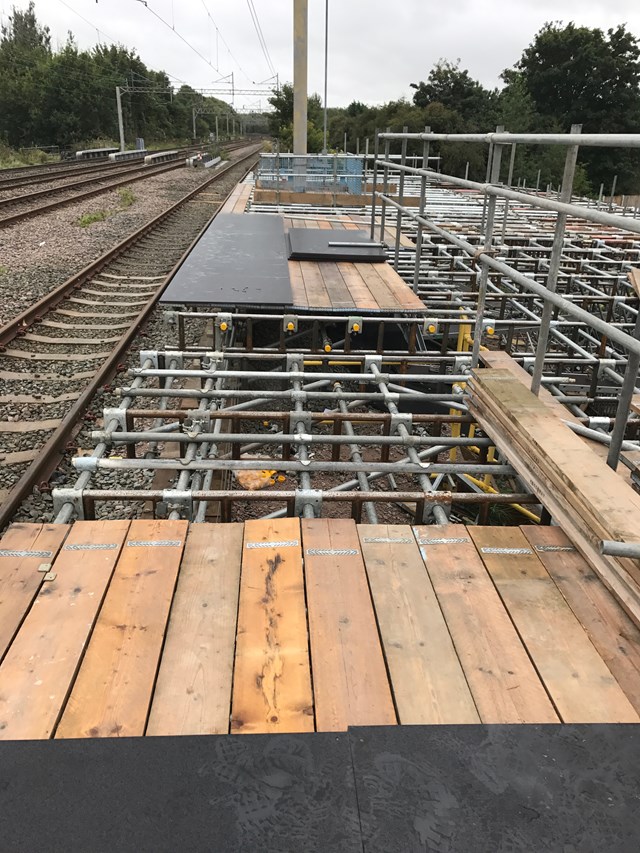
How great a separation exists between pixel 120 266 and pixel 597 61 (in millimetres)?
50361

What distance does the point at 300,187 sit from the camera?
18.2 m

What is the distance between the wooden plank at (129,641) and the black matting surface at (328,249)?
241 inches

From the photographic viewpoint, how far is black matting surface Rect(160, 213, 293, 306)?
6504 millimetres

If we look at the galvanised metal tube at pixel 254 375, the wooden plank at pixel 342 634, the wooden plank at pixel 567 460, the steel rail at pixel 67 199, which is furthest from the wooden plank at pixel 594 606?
the steel rail at pixel 67 199

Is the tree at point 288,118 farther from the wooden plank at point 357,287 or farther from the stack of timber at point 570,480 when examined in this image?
the stack of timber at point 570,480

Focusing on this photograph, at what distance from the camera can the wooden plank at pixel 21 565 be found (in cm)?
251

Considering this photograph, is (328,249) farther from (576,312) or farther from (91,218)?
(91,218)

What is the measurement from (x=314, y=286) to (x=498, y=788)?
20.1 feet

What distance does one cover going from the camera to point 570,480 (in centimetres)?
308

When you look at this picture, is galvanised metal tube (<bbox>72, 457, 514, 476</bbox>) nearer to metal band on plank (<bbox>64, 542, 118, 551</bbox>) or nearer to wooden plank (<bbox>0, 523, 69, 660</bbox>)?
wooden plank (<bbox>0, 523, 69, 660</bbox>)

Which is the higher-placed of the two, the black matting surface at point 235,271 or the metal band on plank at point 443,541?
the black matting surface at point 235,271

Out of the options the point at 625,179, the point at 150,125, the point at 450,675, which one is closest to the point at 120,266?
the point at 450,675

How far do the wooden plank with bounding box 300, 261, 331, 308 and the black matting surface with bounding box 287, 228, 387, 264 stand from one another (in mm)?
142

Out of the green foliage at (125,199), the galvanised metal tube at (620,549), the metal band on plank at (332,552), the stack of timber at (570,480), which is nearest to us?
the galvanised metal tube at (620,549)
